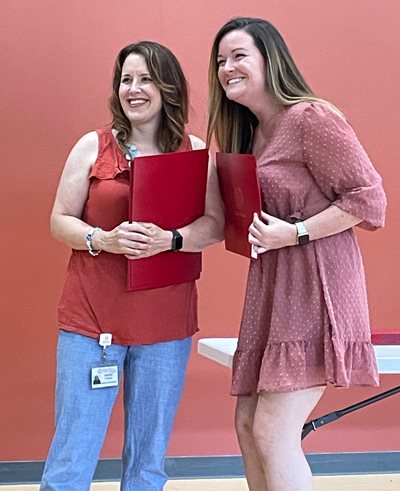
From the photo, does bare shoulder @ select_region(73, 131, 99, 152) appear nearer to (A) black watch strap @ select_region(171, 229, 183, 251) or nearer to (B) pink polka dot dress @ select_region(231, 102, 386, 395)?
(A) black watch strap @ select_region(171, 229, 183, 251)

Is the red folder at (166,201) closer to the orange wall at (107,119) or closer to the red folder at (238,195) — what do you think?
the red folder at (238,195)

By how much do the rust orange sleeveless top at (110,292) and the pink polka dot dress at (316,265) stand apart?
333mm

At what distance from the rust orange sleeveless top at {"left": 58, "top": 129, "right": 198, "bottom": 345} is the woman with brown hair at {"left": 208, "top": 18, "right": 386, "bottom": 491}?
0.89ft

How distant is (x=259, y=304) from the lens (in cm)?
196

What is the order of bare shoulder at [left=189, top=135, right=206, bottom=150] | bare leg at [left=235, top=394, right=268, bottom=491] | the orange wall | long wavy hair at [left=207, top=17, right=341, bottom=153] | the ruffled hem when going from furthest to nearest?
the orange wall < bare shoulder at [left=189, top=135, right=206, bottom=150] < bare leg at [left=235, top=394, right=268, bottom=491] < long wavy hair at [left=207, top=17, right=341, bottom=153] < the ruffled hem

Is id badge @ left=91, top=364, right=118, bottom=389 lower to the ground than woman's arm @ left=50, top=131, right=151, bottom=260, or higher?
lower

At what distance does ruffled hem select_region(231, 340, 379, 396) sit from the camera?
5.99ft

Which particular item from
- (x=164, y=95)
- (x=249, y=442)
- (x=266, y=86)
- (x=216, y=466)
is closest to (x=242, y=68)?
(x=266, y=86)

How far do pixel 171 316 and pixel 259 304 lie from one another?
30 centimetres

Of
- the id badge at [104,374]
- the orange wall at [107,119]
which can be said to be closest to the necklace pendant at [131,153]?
the id badge at [104,374]

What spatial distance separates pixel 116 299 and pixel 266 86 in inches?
26.2

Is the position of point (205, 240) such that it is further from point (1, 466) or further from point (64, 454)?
point (1, 466)

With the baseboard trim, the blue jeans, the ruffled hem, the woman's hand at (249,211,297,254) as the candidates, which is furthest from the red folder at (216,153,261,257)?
the baseboard trim

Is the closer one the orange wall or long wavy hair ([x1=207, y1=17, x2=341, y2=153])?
long wavy hair ([x1=207, y1=17, x2=341, y2=153])
